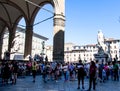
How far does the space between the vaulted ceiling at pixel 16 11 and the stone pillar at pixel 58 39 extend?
7.51ft

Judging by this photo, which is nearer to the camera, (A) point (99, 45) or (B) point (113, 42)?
(A) point (99, 45)

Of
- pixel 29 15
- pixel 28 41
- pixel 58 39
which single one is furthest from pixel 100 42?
pixel 29 15

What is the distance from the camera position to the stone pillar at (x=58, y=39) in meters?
22.9

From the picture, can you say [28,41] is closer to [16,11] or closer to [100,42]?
[16,11]

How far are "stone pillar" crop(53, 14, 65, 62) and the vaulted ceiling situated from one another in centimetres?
229

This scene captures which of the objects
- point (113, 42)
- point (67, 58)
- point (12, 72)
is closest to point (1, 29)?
point (12, 72)

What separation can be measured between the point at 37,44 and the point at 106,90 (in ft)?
238

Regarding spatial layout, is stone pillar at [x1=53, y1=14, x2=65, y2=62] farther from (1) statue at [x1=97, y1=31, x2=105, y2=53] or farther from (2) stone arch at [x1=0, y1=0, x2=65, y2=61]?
(1) statue at [x1=97, y1=31, x2=105, y2=53]

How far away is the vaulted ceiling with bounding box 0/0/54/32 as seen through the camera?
2850cm

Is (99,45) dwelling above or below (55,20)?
below

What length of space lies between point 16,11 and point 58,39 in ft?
37.4

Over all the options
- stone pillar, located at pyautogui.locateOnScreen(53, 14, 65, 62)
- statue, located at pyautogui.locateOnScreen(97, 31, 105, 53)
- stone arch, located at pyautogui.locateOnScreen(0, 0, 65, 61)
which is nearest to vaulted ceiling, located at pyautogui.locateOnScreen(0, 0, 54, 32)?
stone arch, located at pyautogui.locateOnScreen(0, 0, 65, 61)

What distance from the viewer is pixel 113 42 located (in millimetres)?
94625

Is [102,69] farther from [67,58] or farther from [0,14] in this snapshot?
[67,58]
